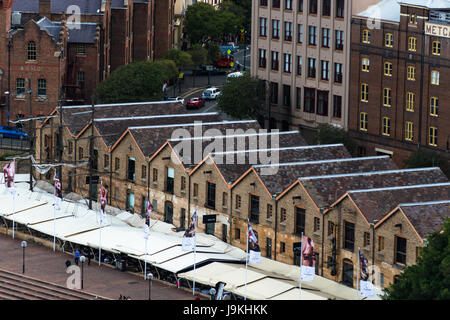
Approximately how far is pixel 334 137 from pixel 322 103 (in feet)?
32.2

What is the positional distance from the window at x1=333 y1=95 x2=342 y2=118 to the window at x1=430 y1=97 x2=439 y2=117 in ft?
48.7

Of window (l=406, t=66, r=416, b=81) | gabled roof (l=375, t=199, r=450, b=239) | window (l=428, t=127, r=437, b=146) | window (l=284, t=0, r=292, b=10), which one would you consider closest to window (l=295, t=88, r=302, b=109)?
window (l=284, t=0, r=292, b=10)

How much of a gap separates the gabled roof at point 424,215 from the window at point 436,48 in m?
34.6

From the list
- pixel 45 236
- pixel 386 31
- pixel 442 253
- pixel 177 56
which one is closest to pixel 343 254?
pixel 442 253

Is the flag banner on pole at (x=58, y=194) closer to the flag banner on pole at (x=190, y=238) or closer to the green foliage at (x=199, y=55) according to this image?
the flag banner on pole at (x=190, y=238)

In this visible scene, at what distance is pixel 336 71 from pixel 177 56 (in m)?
41.1

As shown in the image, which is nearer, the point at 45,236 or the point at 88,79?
the point at 45,236

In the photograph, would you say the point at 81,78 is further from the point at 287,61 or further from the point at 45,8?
the point at 287,61

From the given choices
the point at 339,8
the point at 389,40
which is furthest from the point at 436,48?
the point at 339,8

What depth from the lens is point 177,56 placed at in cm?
18200

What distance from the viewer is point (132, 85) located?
156000mm

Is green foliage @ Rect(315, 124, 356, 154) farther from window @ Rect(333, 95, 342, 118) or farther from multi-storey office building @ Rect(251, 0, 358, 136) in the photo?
window @ Rect(333, 95, 342, 118)

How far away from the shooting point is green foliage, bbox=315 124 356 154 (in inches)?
5453

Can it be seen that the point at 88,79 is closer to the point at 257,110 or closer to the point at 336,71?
the point at 257,110
